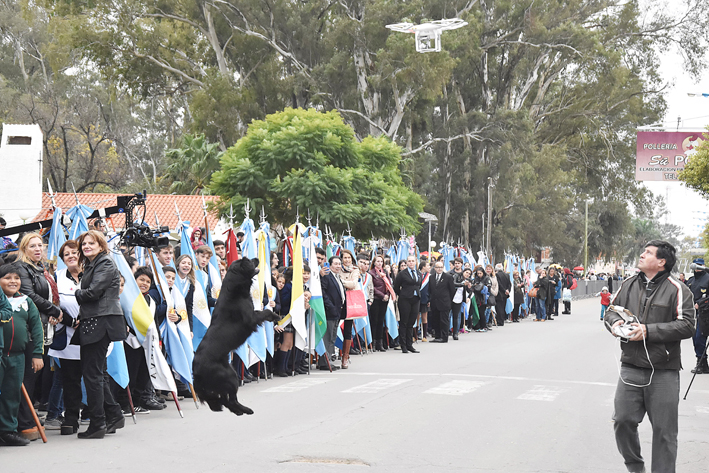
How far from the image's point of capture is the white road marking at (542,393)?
10.6 m

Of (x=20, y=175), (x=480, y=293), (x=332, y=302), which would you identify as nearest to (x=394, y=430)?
(x=332, y=302)

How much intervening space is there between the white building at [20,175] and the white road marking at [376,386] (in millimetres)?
20260

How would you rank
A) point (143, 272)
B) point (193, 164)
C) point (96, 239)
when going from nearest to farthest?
point (96, 239) < point (143, 272) < point (193, 164)

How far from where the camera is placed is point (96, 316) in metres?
7.62

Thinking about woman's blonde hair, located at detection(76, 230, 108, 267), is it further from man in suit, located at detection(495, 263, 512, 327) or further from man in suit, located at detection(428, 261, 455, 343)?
man in suit, located at detection(495, 263, 512, 327)

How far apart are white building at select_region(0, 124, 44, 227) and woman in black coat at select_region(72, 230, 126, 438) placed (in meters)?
22.6

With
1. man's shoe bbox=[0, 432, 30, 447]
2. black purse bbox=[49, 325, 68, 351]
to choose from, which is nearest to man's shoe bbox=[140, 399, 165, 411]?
black purse bbox=[49, 325, 68, 351]

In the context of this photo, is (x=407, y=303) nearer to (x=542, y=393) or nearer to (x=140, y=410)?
(x=542, y=393)

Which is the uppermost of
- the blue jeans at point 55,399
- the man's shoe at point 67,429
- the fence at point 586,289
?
the blue jeans at point 55,399

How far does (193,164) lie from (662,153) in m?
20.4

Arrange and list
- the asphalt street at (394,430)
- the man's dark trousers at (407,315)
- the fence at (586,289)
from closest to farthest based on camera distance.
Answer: the asphalt street at (394,430) < the man's dark trousers at (407,315) < the fence at (586,289)

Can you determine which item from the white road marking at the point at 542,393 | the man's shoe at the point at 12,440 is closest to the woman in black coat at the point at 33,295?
the man's shoe at the point at 12,440

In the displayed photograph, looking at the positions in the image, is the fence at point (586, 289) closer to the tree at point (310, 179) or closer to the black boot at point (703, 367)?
the tree at point (310, 179)

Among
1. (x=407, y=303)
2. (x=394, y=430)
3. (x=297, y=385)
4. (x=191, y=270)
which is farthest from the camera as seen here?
(x=407, y=303)
